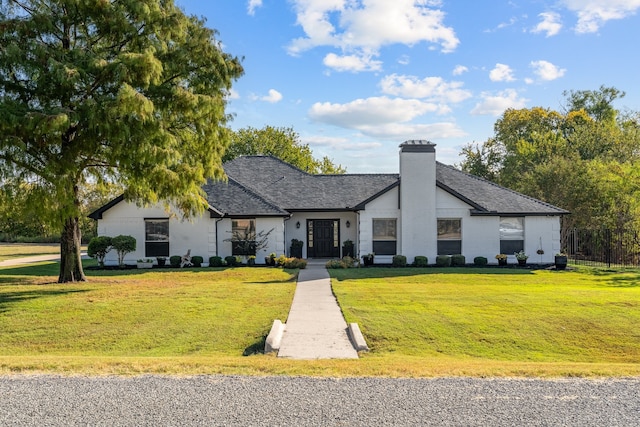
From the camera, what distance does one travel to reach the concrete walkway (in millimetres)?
8609

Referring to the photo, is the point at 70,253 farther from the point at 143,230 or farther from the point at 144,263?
the point at 143,230

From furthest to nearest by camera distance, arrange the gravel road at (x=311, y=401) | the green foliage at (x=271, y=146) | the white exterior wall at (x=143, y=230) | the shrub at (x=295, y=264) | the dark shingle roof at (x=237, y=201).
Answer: the green foliage at (x=271, y=146)
the dark shingle roof at (x=237, y=201)
the white exterior wall at (x=143, y=230)
the shrub at (x=295, y=264)
the gravel road at (x=311, y=401)

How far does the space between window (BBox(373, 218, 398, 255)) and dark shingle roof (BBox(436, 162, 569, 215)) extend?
3.09m

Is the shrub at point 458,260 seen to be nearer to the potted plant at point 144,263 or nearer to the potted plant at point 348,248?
the potted plant at point 348,248

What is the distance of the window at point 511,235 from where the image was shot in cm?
2386

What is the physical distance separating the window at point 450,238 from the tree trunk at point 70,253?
1573 centimetres

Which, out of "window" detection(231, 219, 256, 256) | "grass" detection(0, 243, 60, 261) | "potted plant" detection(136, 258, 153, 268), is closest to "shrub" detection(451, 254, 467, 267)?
"window" detection(231, 219, 256, 256)

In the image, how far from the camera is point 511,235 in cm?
2389

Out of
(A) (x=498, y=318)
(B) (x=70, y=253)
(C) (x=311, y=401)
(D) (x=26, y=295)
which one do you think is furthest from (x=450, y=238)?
(C) (x=311, y=401)

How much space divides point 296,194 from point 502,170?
2311 centimetres

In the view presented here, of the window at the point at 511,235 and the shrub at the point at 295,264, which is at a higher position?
the window at the point at 511,235

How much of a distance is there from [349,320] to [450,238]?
13.9 m

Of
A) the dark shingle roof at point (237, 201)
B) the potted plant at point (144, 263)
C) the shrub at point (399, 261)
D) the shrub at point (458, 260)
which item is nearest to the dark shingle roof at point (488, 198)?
the shrub at point (458, 260)

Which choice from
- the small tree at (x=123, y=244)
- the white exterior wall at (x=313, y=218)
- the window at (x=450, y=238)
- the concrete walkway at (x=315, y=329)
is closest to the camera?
the concrete walkway at (x=315, y=329)
